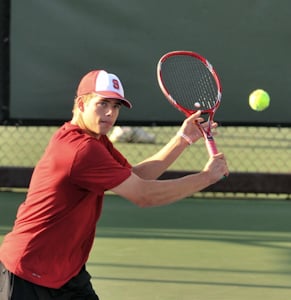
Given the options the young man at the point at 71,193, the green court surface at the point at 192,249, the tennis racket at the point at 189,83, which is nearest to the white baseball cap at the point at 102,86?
the young man at the point at 71,193

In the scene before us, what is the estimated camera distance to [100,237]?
5.00 meters

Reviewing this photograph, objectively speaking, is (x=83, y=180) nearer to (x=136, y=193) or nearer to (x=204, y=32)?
(x=136, y=193)

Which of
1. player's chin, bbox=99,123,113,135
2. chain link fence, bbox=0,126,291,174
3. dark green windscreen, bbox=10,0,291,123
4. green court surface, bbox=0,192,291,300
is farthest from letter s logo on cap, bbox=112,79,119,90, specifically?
chain link fence, bbox=0,126,291,174

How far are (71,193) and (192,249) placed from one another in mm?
2140

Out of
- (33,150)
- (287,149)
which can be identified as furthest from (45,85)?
(287,149)

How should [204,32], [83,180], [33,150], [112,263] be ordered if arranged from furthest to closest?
[33,150], [204,32], [112,263], [83,180]

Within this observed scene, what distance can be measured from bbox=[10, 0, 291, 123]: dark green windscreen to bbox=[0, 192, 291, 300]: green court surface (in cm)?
74

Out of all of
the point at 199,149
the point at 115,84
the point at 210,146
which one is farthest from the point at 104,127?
the point at 199,149

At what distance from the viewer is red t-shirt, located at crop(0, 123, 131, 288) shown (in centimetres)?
266

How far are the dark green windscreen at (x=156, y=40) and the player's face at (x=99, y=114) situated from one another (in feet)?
10.8

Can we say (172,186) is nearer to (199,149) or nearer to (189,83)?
(189,83)

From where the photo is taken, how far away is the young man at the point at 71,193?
8.76ft

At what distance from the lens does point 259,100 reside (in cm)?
599

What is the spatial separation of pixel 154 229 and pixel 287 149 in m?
4.85
